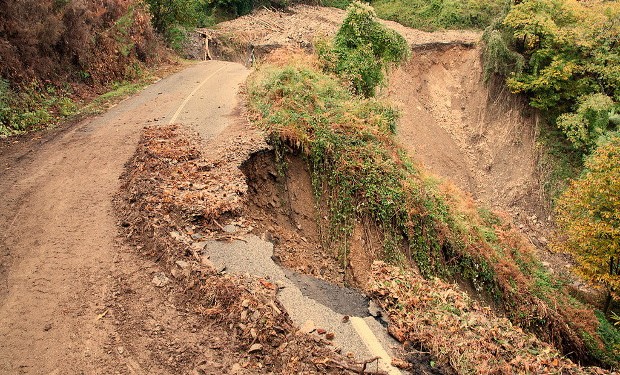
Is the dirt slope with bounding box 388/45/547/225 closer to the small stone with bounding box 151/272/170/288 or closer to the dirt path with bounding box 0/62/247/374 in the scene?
the dirt path with bounding box 0/62/247/374

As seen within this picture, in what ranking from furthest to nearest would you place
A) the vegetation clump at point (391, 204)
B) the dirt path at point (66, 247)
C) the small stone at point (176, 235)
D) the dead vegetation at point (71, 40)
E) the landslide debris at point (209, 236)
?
the dead vegetation at point (71, 40) < the vegetation clump at point (391, 204) < the small stone at point (176, 235) < the dirt path at point (66, 247) < the landslide debris at point (209, 236)

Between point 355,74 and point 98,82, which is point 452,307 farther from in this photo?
point 98,82

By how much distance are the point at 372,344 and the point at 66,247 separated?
481 centimetres

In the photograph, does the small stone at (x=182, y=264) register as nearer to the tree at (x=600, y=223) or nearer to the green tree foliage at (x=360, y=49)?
the green tree foliage at (x=360, y=49)

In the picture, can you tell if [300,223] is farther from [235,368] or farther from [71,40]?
[71,40]

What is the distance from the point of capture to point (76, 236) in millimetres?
6922

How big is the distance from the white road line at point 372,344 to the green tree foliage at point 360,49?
11351mm

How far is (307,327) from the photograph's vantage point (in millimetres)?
4969

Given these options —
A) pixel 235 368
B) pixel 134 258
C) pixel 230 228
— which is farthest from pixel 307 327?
pixel 134 258

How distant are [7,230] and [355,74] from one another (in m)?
11.5

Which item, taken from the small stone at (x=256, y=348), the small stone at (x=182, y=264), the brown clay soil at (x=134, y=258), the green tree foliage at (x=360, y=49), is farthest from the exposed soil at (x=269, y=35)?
the small stone at (x=256, y=348)

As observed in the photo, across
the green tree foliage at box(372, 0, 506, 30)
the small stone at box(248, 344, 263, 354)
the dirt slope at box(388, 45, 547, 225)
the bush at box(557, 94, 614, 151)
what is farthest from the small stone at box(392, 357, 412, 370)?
the green tree foliage at box(372, 0, 506, 30)

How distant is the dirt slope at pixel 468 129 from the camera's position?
72.2ft

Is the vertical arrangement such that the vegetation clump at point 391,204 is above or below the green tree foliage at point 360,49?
below
